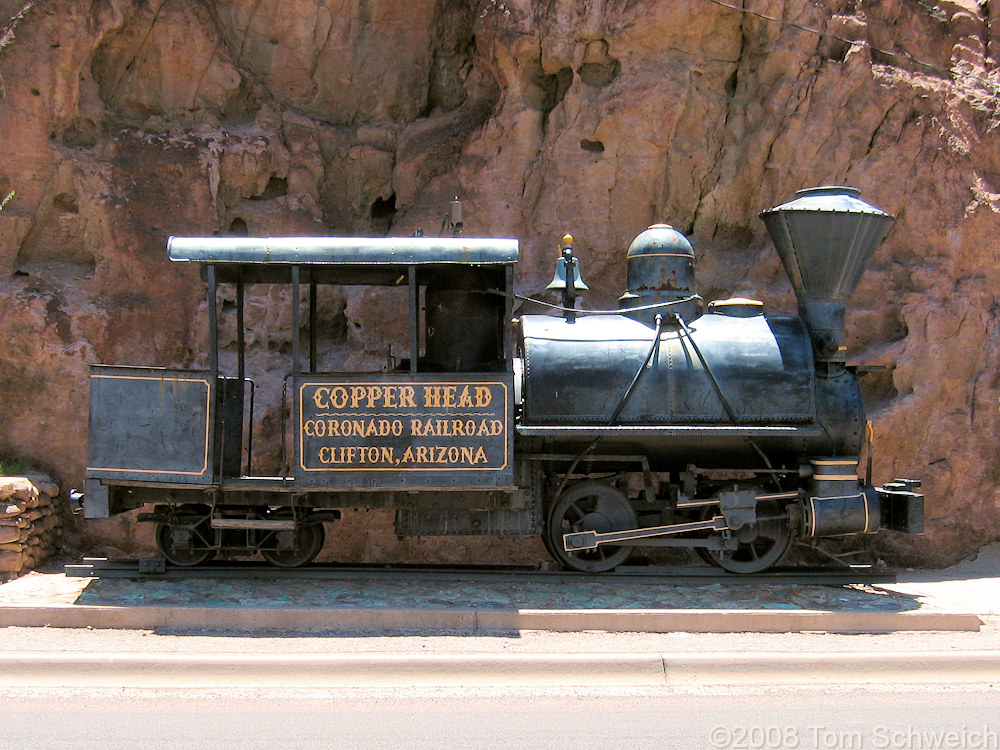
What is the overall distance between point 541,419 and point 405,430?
3.78ft

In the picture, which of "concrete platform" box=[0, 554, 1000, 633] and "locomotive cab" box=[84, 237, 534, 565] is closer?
"concrete platform" box=[0, 554, 1000, 633]

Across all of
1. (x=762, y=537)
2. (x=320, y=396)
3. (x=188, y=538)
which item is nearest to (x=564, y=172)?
(x=320, y=396)

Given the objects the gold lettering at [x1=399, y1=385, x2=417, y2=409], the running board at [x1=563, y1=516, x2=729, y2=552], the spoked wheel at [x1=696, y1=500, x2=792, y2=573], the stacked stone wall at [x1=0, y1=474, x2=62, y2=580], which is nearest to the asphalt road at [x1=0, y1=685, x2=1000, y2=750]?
the running board at [x1=563, y1=516, x2=729, y2=552]

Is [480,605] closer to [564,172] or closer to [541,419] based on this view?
[541,419]

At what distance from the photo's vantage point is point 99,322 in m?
9.52

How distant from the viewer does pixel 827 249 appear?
767 cm

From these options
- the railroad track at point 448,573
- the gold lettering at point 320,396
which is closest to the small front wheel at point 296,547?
the railroad track at point 448,573

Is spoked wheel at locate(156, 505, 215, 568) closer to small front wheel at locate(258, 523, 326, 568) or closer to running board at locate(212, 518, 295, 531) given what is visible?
running board at locate(212, 518, 295, 531)

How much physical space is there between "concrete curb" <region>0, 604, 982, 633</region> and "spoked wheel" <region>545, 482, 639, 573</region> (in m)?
1.35

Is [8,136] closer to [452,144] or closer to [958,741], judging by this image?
[452,144]

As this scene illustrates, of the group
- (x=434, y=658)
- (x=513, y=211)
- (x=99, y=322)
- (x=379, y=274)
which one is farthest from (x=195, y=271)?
(x=434, y=658)

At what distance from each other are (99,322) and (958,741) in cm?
876

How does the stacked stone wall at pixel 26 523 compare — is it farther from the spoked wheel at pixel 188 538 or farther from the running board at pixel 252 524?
the running board at pixel 252 524

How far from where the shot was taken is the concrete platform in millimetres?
6305
